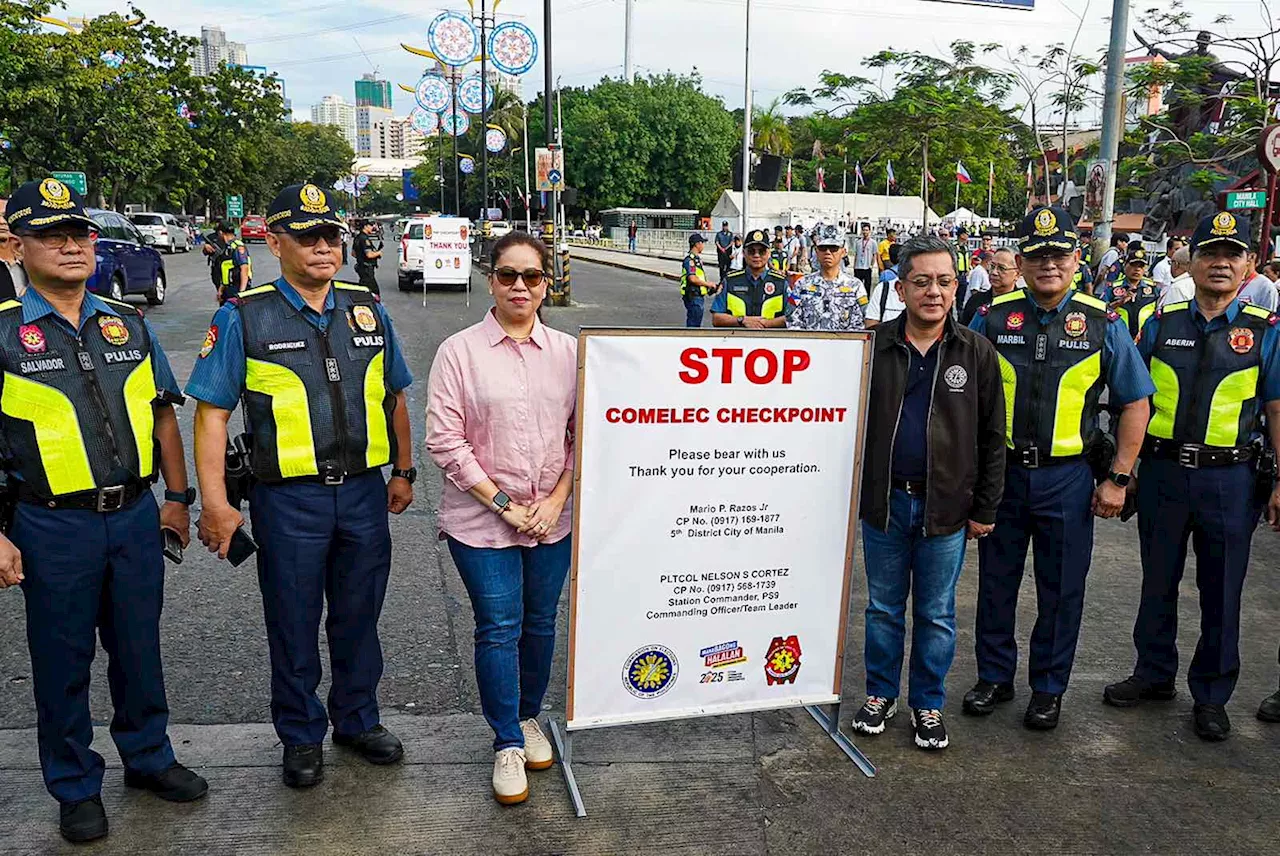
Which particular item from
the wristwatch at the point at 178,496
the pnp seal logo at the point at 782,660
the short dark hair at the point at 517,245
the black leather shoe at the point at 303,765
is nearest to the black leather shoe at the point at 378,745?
the black leather shoe at the point at 303,765

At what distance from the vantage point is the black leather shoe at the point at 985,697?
4.15 metres

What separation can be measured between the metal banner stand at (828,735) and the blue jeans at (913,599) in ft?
0.75

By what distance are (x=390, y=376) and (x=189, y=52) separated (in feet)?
153

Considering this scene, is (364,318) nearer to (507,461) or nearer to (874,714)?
(507,461)

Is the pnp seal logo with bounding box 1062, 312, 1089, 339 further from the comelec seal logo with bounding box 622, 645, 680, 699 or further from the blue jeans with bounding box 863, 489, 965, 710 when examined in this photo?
the comelec seal logo with bounding box 622, 645, 680, 699

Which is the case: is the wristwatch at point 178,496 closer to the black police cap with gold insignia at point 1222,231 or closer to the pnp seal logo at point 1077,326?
the pnp seal logo at point 1077,326

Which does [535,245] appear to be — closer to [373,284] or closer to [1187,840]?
[1187,840]

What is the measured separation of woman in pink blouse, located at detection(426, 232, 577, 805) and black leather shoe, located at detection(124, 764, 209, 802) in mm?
975

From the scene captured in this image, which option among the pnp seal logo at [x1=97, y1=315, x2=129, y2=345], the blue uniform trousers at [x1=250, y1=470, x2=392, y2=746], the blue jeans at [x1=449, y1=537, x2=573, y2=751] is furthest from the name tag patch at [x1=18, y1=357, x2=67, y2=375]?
the blue jeans at [x1=449, y1=537, x2=573, y2=751]

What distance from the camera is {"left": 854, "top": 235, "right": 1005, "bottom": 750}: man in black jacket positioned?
3.69 meters

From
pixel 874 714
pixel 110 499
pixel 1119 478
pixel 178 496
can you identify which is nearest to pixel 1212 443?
pixel 1119 478

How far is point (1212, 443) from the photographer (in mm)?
3996

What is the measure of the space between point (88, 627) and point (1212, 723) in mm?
4069

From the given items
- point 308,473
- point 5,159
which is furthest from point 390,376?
point 5,159
